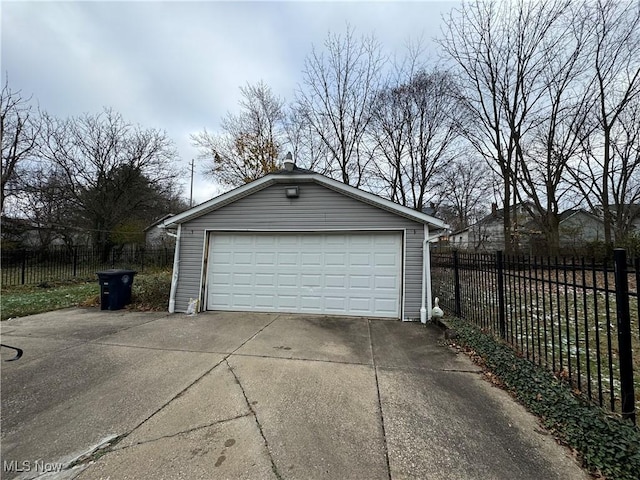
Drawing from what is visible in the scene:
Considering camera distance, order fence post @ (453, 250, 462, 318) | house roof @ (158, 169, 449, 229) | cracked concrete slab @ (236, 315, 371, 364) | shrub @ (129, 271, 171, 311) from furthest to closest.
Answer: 1. shrub @ (129, 271, 171, 311)
2. house roof @ (158, 169, 449, 229)
3. fence post @ (453, 250, 462, 318)
4. cracked concrete slab @ (236, 315, 371, 364)

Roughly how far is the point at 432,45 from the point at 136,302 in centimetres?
1699

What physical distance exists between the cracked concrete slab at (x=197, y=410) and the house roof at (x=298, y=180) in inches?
180

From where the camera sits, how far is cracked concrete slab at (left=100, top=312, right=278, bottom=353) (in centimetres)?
452

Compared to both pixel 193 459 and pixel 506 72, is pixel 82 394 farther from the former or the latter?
pixel 506 72

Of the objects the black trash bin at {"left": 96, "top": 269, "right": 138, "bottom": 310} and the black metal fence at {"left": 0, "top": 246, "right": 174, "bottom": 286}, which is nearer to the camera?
the black trash bin at {"left": 96, "top": 269, "right": 138, "bottom": 310}

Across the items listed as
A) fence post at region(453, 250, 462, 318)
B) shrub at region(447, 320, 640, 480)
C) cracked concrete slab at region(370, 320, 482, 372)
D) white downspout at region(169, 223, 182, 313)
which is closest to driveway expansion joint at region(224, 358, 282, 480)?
cracked concrete slab at region(370, 320, 482, 372)

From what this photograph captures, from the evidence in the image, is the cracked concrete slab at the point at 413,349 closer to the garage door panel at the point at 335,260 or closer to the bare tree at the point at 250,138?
the garage door panel at the point at 335,260

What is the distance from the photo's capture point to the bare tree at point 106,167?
57.1 feet

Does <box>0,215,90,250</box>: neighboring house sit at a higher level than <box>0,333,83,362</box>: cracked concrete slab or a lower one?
higher

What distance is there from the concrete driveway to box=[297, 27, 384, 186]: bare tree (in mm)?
14449

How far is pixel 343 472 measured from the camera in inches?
77.0

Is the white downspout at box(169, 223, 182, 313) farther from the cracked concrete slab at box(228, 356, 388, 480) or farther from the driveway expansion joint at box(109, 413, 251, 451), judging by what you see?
the driveway expansion joint at box(109, 413, 251, 451)

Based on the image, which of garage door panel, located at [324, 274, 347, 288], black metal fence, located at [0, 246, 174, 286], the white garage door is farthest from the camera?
black metal fence, located at [0, 246, 174, 286]
